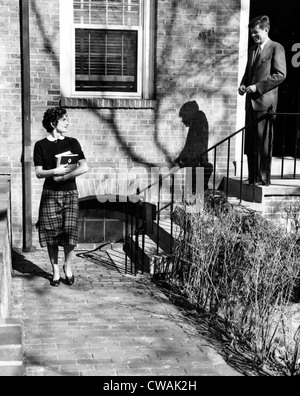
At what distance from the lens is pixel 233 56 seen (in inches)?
367

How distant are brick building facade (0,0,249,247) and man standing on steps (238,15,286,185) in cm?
114

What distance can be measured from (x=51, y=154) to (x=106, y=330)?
2.10m

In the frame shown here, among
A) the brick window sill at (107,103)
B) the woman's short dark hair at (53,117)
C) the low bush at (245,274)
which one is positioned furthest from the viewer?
the brick window sill at (107,103)

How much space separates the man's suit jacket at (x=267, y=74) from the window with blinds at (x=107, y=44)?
1969 mm

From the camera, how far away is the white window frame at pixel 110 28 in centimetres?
913

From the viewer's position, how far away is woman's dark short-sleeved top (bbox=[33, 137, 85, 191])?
6809 mm

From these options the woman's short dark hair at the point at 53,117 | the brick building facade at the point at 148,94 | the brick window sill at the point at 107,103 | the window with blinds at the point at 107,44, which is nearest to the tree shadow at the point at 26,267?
the brick building facade at the point at 148,94

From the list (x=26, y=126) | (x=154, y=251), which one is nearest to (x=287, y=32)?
(x=26, y=126)

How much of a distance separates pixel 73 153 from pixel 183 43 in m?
3.16

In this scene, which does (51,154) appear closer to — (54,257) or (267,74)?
(54,257)

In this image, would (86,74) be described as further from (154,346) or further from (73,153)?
(154,346)

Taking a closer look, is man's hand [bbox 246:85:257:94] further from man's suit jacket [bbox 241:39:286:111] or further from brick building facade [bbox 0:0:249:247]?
brick building facade [bbox 0:0:249:247]

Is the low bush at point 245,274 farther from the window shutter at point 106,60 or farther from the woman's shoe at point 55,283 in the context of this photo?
the window shutter at point 106,60

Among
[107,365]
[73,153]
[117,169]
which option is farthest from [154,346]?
[117,169]
